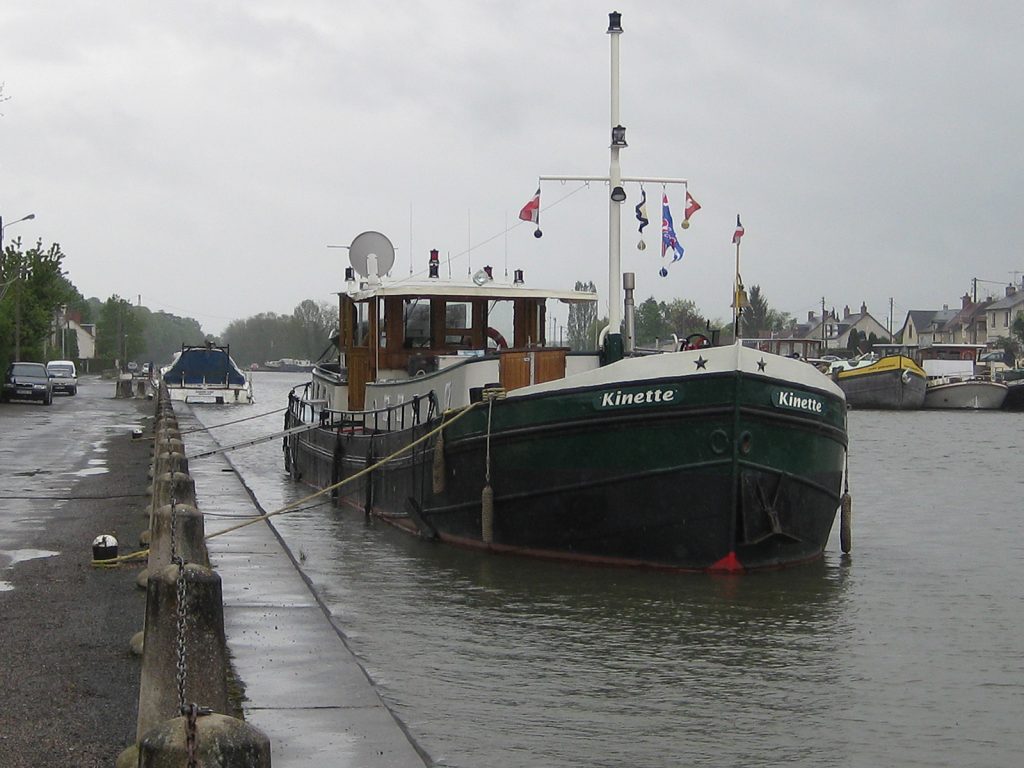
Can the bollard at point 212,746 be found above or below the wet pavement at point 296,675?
above

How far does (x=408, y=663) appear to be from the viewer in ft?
32.6

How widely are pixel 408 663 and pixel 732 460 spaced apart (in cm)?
426

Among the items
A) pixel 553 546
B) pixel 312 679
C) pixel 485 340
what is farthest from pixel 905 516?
pixel 312 679

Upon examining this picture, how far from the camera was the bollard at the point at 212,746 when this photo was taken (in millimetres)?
4348

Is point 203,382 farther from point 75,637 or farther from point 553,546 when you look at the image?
point 75,637

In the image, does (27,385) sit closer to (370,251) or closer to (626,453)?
(370,251)

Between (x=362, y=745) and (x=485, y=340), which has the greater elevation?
(x=485, y=340)

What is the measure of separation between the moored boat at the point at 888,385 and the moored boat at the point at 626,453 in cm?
5923

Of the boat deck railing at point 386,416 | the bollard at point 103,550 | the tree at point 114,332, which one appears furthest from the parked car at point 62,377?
the tree at point 114,332

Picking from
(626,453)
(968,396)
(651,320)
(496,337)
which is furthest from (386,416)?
(968,396)

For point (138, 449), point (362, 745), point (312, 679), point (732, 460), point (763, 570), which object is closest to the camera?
point (362, 745)

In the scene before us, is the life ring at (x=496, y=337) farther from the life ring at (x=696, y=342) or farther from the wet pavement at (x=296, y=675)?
the wet pavement at (x=296, y=675)

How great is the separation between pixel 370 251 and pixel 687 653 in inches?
494

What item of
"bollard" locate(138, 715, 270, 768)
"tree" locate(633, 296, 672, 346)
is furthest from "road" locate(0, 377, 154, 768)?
"tree" locate(633, 296, 672, 346)
